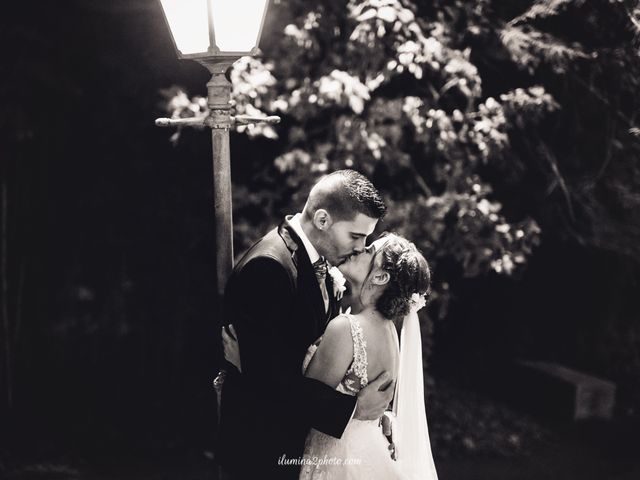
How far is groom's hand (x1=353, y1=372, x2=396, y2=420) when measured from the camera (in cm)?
365

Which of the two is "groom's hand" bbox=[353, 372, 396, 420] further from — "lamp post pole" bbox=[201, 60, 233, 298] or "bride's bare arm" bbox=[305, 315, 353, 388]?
"lamp post pole" bbox=[201, 60, 233, 298]

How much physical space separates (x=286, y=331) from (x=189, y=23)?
1.42 meters

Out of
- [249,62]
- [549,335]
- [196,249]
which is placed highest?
[249,62]

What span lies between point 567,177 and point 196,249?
371cm

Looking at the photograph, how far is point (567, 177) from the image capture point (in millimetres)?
7113

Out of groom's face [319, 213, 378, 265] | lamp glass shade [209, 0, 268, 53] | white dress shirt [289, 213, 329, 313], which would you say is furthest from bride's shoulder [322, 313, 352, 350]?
lamp glass shade [209, 0, 268, 53]

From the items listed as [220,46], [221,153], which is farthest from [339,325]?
[220,46]

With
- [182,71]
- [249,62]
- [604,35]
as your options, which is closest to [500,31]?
[604,35]

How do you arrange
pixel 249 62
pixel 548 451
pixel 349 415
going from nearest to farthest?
pixel 349 415, pixel 249 62, pixel 548 451

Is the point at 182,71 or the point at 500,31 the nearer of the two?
the point at 500,31

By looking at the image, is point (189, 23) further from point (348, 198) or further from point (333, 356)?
point (333, 356)

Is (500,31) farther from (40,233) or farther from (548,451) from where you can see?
(40,233)

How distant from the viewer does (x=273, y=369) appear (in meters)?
3.20

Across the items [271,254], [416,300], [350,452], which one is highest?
[271,254]
